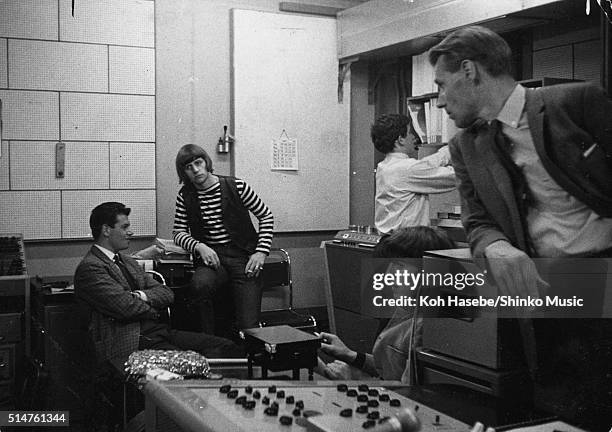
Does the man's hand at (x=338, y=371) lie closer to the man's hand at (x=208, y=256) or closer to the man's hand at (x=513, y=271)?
the man's hand at (x=513, y=271)

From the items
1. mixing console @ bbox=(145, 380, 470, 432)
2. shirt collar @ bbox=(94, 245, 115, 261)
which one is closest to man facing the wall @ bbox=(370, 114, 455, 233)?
shirt collar @ bbox=(94, 245, 115, 261)

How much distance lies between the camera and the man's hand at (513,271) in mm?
1195

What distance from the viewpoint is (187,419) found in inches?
42.3

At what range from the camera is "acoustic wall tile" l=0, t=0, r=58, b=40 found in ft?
11.5

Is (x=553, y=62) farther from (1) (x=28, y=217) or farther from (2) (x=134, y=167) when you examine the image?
(1) (x=28, y=217)

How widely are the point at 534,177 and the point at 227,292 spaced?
235 cm

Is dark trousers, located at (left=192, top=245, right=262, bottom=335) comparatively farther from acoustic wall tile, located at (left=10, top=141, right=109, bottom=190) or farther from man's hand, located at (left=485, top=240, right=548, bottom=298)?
man's hand, located at (left=485, top=240, right=548, bottom=298)

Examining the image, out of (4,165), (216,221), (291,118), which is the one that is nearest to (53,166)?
(4,165)

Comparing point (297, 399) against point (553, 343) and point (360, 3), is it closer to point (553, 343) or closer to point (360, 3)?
point (553, 343)

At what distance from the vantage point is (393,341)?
170cm

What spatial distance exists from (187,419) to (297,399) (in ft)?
0.56

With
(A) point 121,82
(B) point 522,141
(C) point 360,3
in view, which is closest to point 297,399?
(B) point 522,141

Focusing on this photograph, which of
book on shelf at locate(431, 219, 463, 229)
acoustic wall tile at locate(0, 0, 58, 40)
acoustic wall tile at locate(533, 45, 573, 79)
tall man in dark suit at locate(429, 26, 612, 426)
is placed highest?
acoustic wall tile at locate(0, 0, 58, 40)

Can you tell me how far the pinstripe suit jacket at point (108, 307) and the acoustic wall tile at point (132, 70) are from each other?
128 cm
